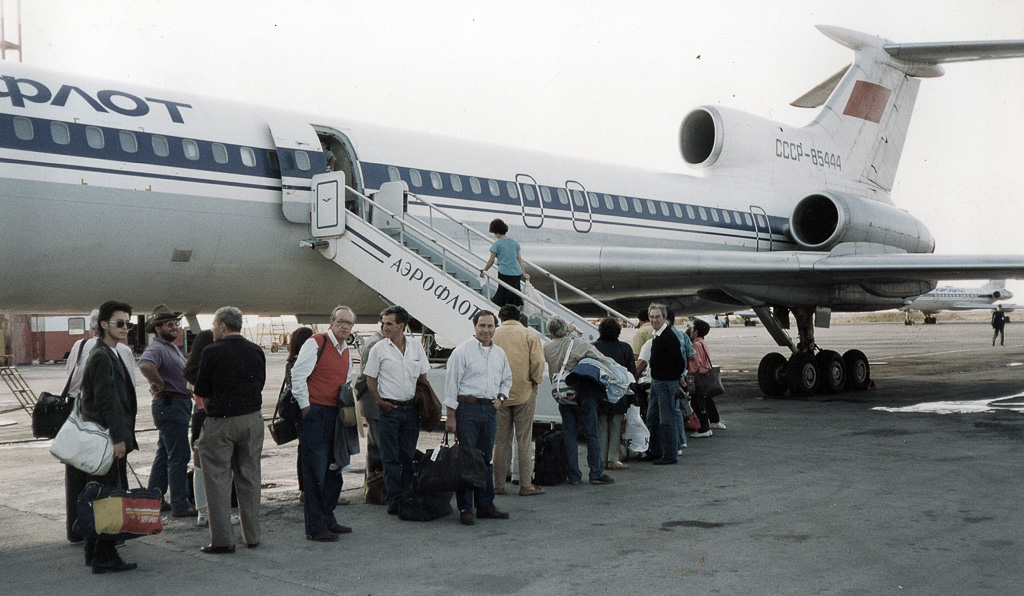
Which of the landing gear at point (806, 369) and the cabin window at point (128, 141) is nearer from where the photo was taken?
the cabin window at point (128, 141)

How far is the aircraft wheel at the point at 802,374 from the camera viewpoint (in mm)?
15891

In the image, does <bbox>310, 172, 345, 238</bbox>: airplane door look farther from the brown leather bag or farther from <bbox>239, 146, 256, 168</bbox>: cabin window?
the brown leather bag

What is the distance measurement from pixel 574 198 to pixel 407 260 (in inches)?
A: 195

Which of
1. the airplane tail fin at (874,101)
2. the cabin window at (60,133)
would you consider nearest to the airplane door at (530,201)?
the cabin window at (60,133)

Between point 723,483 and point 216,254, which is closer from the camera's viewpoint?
point 723,483

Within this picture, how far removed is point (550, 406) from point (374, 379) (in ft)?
9.49

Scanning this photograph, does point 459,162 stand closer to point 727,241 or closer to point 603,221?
point 603,221

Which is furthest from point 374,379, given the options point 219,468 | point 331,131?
point 331,131

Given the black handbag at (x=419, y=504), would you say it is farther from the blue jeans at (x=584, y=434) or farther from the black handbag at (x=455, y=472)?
the blue jeans at (x=584, y=434)

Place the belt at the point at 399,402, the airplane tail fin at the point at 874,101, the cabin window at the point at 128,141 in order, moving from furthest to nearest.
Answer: the airplane tail fin at the point at 874,101, the cabin window at the point at 128,141, the belt at the point at 399,402

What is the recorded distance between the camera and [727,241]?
17.9 metres

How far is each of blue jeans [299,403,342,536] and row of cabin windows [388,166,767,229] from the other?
5.89 metres

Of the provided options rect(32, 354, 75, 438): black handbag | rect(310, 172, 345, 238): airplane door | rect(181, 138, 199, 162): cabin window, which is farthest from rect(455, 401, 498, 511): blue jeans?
rect(181, 138, 199, 162): cabin window

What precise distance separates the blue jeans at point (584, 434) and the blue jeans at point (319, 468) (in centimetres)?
251
